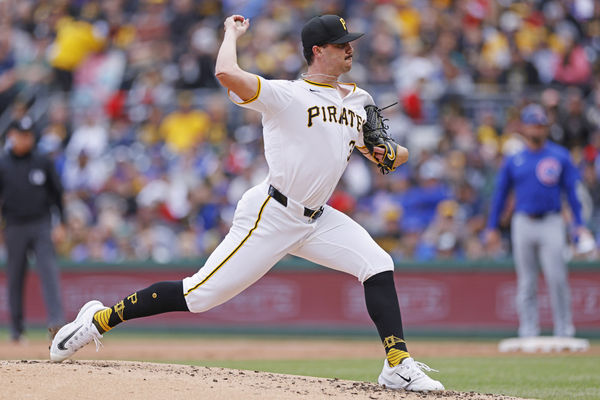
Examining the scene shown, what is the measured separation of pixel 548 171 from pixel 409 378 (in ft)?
17.7

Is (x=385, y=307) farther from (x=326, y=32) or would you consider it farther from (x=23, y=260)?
(x=23, y=260)

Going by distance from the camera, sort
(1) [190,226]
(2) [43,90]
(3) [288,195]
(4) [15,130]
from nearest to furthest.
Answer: (3) [288,195] < (4) [15,130] < (1) [190,226] < (2) [43,90]

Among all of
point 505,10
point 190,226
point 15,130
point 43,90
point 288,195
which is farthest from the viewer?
point 43,90

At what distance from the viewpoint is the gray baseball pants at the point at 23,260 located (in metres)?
11.5

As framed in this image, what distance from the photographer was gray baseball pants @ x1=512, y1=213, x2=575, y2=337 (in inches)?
419

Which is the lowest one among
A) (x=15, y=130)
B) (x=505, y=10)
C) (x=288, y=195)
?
(x=288, y=195)

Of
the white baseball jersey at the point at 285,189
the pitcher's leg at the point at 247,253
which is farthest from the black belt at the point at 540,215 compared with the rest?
the pitcher's leg at the point at 247,253

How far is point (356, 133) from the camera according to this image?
617 cm

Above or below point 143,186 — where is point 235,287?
below

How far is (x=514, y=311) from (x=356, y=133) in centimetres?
689

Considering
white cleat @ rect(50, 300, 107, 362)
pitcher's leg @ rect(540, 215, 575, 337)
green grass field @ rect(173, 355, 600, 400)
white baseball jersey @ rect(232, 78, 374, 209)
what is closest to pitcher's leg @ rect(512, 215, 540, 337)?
pitcher's leg @ rect(540, 215, 575, 337)

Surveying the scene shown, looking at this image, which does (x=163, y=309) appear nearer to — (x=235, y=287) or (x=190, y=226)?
(x=235, y=287)

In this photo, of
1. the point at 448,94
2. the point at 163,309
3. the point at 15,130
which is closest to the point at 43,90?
the point at 15,130

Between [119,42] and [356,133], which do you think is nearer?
[356,133]
